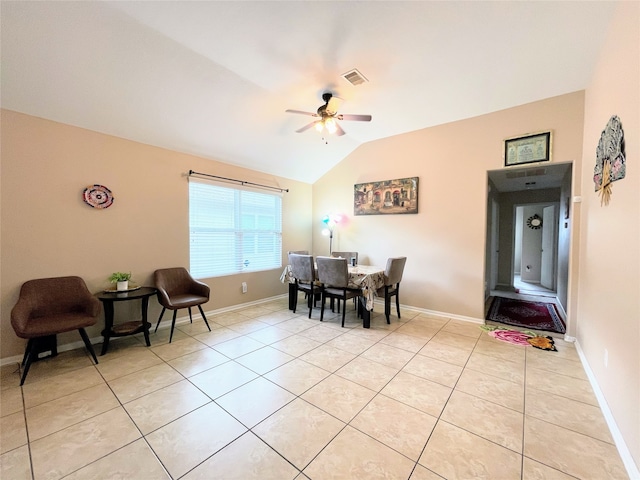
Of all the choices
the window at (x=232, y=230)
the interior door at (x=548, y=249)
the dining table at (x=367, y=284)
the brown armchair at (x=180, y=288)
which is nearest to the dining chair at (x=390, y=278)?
the dining table at (x=367, y=284)

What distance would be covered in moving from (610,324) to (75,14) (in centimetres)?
460

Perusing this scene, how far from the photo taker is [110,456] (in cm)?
148

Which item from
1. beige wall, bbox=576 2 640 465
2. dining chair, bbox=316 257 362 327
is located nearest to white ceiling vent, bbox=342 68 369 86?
beige wall, bbox=576 2 640 465

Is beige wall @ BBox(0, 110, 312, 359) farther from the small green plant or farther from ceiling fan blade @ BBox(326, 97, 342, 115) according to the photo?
ceiling fan blade @ BBox(326, 97, 342, 115)

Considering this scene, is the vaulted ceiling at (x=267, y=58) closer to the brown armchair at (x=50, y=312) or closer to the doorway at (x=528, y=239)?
the brown armchair at (x=50, y=312)

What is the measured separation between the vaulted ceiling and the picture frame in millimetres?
466

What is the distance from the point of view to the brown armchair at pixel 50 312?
7.36 feet

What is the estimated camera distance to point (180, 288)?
355 centimetres

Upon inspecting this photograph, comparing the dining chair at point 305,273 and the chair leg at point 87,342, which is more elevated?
the dining chair at point 305,273

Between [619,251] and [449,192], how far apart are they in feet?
7.57

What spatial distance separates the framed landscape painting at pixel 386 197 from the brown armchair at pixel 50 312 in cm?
399

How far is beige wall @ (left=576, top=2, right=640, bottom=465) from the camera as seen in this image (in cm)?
147

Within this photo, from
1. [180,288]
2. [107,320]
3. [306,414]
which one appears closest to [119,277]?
[107,320]

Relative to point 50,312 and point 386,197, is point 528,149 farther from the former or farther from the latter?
point 50,312
